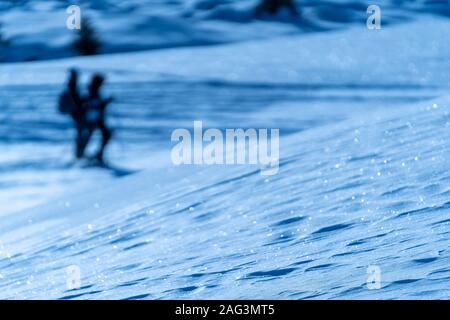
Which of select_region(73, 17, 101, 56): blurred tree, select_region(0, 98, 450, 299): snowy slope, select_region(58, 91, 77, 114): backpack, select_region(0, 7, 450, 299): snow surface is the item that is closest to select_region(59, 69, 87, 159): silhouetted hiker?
select_region(58, 91, 77, 114): backpack

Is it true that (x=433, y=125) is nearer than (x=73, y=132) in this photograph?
Yes

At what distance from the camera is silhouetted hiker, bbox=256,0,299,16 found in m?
3.55

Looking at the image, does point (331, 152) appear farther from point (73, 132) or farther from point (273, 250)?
point (73, 132)

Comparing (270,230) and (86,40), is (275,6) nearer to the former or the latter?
(86,40)

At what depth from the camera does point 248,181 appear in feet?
11.9

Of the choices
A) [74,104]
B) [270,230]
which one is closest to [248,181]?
[270,230]

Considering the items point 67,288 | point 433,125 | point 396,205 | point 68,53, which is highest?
point 68,53

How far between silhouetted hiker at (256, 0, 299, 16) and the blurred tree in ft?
2.23

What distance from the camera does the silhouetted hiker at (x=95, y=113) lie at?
464cm

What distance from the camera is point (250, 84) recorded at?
5285 mm

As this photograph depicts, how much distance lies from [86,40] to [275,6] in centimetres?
80

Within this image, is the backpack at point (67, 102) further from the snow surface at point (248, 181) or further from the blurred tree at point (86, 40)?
the blurred tree at point (86, 40)

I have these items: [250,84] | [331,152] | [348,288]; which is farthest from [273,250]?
[250,84]

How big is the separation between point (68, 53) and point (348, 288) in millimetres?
1804
